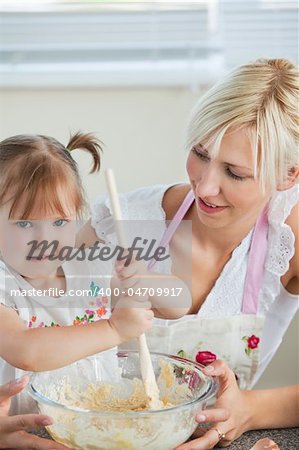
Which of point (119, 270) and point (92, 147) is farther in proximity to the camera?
point (92, 147)

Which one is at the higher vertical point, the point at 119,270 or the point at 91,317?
the point at 119,270

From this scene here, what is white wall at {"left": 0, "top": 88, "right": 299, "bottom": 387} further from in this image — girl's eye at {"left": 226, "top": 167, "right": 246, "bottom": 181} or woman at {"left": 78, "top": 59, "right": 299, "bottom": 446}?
girl's eye at {"left": 226, "top": 167, "right": 246, "bottom": 181}

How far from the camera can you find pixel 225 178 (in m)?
0.90

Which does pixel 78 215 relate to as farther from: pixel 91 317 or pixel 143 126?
pixel 143 126

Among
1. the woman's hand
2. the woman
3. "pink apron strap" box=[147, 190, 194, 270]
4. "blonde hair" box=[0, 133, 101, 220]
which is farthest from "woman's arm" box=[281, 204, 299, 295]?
the woman's hand

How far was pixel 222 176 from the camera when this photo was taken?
901mm

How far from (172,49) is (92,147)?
0.92m

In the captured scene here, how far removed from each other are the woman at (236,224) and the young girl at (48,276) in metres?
0.07

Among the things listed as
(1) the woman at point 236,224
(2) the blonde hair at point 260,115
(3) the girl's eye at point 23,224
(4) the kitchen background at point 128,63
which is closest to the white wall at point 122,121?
(4) the kitchen background at point 128,63

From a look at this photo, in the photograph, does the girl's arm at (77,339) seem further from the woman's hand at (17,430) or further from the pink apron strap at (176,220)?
the pink apron strap at (176,220)

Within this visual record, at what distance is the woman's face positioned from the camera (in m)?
0.90

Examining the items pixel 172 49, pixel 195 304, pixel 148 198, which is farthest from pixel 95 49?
pixel 195 304

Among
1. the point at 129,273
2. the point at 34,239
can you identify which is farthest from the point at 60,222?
the point at 129,273

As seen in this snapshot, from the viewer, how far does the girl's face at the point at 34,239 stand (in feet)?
2.75
